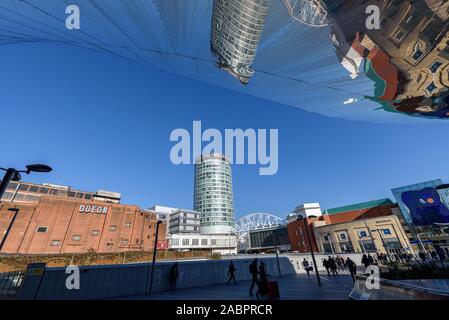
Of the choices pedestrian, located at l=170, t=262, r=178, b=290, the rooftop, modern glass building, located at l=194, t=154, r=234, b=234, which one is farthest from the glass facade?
pedestrian, located at l=170, t=262, r=178, b=290

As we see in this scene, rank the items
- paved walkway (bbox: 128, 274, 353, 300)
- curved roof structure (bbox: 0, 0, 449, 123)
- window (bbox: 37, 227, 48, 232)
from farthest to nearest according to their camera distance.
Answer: window (bbox: 37, 227, 48, 232), paved walkway (bbox: 128, 274, 353, 300), curved roof structure (bbox: 0, 0, 449, 123)

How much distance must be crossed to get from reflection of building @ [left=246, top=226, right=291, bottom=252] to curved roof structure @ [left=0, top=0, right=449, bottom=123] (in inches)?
2780

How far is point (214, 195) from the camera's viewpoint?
9331cm

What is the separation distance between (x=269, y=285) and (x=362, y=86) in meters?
6.61

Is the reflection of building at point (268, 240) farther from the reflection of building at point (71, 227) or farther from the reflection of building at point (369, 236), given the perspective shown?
the reflection of building at point (71, 227)

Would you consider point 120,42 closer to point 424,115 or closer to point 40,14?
point 40,14

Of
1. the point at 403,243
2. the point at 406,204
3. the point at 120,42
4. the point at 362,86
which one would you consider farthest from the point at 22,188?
the point at 406,204

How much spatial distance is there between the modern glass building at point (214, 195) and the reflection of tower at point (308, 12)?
83.8 metres

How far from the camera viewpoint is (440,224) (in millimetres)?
39188

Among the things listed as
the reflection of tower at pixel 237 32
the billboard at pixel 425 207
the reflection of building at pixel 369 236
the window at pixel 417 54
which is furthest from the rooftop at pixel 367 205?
the reflection of tower at pixel 237 32

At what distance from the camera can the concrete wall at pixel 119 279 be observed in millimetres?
A: 6484

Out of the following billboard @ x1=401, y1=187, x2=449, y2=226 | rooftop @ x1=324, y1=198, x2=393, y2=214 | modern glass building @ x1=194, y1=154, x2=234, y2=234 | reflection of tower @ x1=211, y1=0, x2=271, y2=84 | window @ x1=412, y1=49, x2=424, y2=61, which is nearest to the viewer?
window @ x1=412, y1=49, x2=424, y2=61

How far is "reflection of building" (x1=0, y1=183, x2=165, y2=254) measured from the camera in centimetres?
3412

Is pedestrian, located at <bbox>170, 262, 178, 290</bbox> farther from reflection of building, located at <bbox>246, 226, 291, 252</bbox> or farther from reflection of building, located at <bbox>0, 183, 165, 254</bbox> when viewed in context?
reflection of building, located at <bbox>246, 226, 291, 252</bbox>
